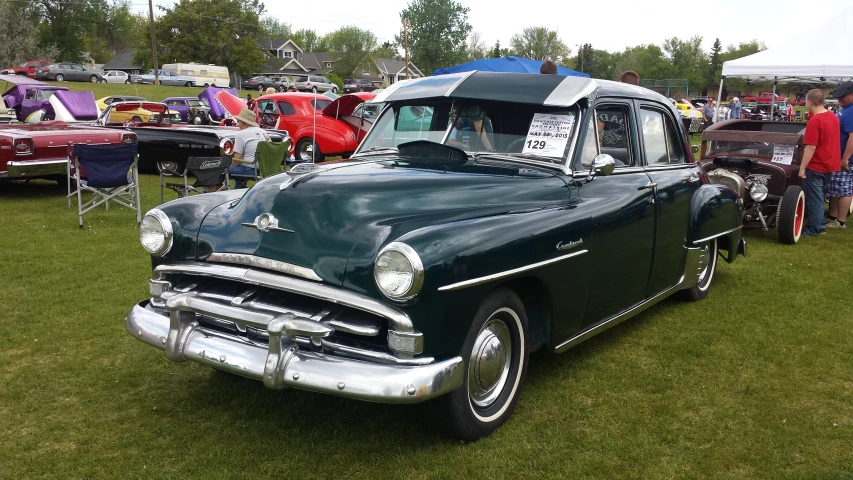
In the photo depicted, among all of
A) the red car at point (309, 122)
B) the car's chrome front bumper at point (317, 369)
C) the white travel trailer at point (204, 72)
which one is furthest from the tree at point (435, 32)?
the car's chrome front bumper at point (317, 369)

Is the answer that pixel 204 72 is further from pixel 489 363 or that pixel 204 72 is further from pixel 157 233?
pixel 489 363

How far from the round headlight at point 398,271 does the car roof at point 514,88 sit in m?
1.80

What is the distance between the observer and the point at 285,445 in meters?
Answer: 3.45

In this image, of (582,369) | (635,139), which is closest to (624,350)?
(582,369)

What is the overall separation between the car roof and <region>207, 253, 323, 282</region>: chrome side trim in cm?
184

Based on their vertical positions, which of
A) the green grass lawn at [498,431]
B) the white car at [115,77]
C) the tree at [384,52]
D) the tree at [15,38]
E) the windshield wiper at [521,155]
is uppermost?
the tree at [384,52]

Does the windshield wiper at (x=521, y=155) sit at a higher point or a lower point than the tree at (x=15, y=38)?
lower

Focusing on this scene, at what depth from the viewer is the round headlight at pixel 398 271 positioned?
2.93 meters

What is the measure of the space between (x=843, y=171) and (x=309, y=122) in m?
11.8

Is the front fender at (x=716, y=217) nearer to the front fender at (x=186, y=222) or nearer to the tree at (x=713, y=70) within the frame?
the front fender at (x=186, y=222)

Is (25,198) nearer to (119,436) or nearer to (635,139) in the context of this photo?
(119,436)

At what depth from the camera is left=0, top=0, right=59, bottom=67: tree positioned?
188 feet

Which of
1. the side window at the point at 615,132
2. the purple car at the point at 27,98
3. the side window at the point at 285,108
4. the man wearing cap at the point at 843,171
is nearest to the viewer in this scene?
the side window at the point at 615,132

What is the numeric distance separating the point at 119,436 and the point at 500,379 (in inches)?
76.7
